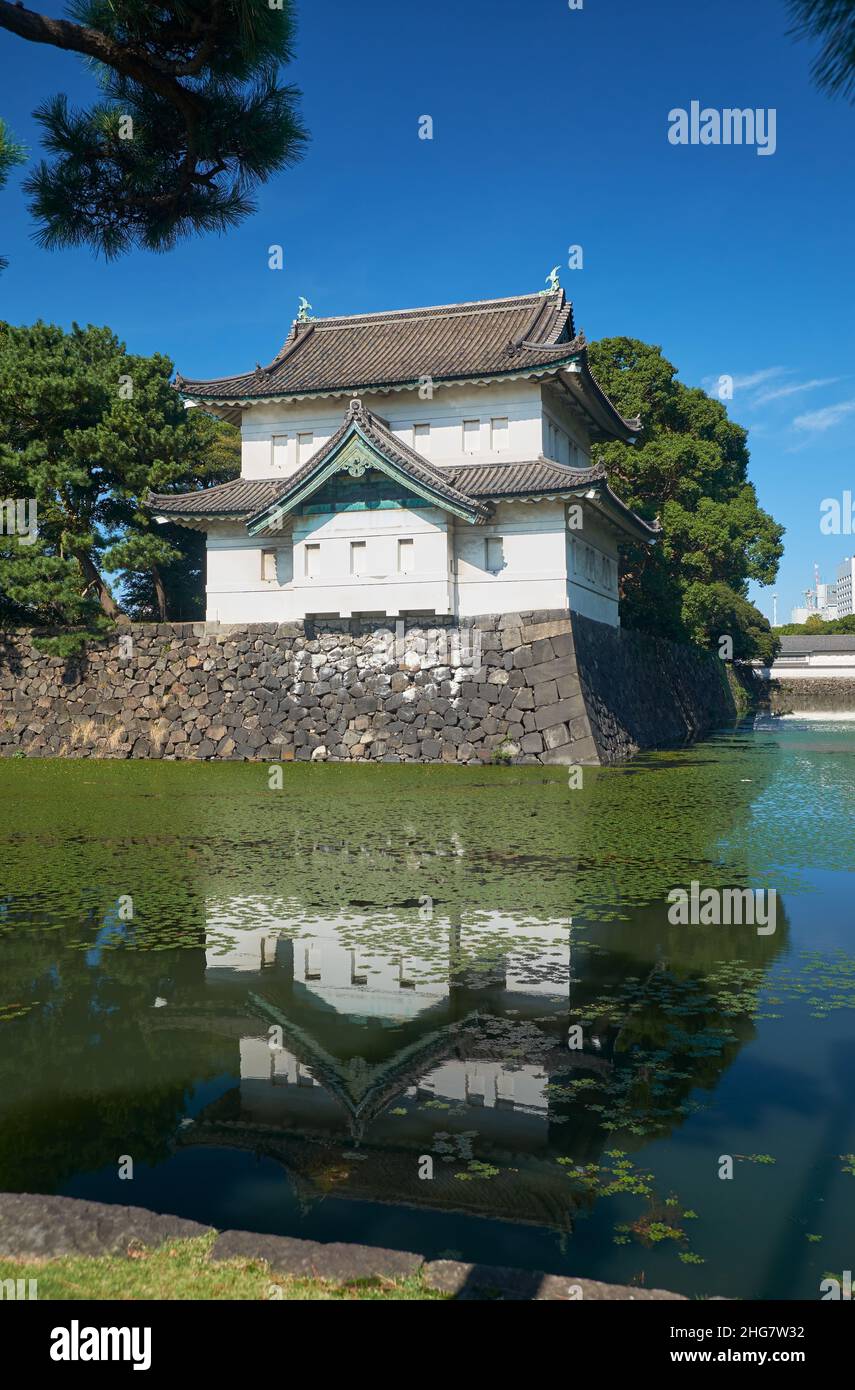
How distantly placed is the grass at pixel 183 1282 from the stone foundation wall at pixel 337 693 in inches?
694

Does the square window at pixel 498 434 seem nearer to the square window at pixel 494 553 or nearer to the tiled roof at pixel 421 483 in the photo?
the tiled roof at pixel 421 483

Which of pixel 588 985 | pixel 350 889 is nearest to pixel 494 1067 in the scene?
pixel 588 985

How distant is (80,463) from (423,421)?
903 centimetres

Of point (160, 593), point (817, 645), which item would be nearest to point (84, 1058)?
point (160, 593)

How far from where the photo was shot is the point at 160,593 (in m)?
27.7

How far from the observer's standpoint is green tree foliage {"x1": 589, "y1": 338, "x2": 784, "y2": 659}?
31.8 metres

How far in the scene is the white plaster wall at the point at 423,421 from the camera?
74.6 feet

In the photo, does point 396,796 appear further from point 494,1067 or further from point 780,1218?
point 780,1218

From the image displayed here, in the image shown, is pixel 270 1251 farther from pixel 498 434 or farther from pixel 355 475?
pixel 498 434

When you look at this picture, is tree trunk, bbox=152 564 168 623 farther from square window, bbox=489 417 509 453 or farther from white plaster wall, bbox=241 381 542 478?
square window, bbox=489 417 509 453

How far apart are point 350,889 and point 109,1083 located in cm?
404

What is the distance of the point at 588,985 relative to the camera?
5879 millimetres

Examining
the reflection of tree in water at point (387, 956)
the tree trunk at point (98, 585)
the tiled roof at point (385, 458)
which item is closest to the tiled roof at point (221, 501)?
the tiled roof at point (385, 458)
